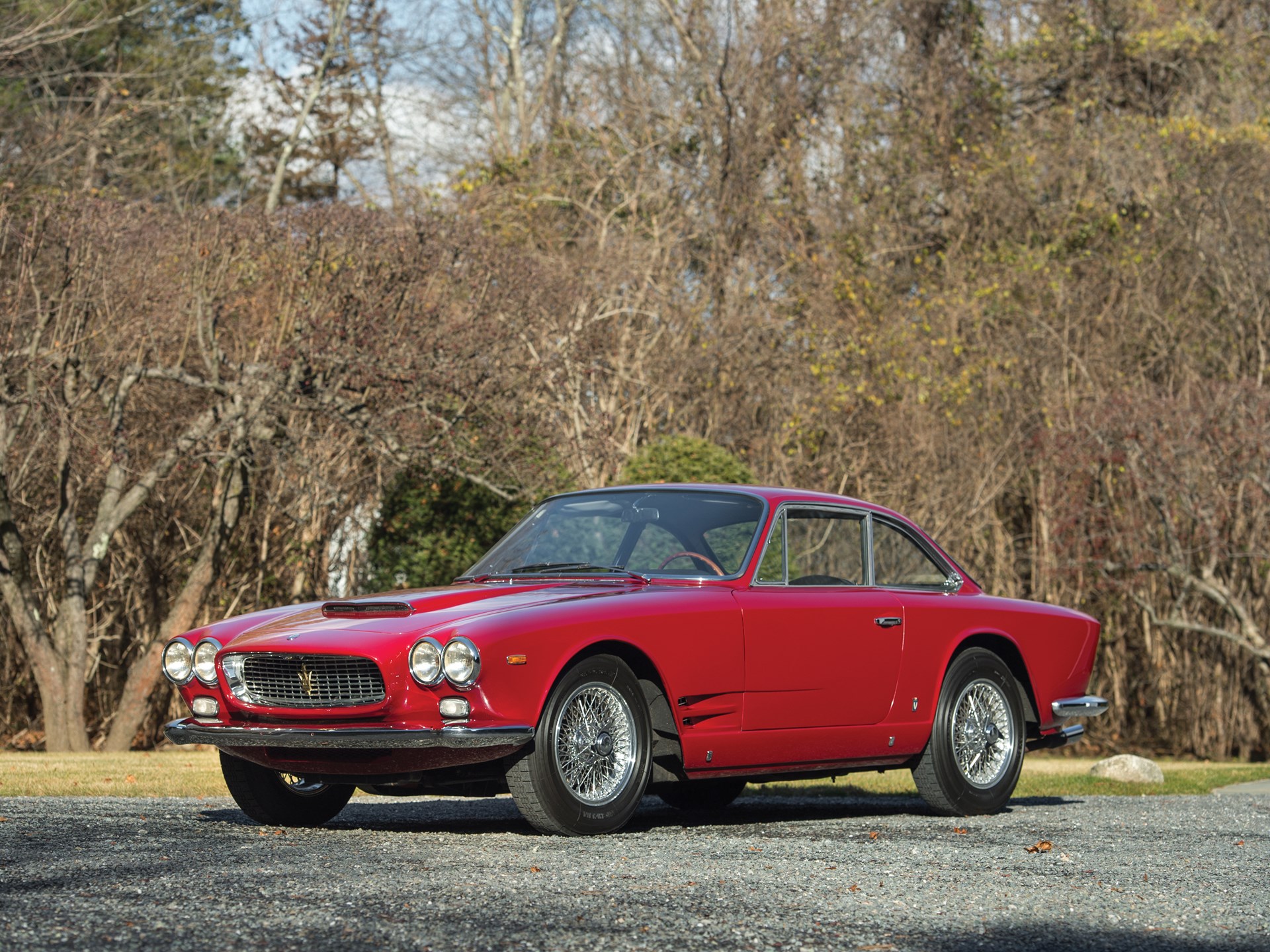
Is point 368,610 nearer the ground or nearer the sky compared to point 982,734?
nearer the sky

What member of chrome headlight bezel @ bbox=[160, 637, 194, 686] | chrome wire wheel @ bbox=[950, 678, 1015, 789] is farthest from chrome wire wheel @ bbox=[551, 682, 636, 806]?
chrome wire wheel @ bbox=[950, 678, 1015, 789]

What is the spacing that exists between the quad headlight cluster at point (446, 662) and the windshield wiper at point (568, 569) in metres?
1.38

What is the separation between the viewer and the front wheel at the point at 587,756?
614 cm

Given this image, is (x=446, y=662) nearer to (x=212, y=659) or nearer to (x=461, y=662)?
(x=461, y=662)

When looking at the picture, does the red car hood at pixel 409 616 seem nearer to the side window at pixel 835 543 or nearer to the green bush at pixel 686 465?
the side window at pixel 835 543

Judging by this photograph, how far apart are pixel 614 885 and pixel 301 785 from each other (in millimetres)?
2558

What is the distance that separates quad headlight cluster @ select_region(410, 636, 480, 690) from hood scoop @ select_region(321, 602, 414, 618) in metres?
0.39

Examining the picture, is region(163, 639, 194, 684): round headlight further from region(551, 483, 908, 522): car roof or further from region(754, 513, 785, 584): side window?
region(754, 513, 785, 584): side window

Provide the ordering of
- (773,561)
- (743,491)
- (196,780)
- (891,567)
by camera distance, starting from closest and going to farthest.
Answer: (773,561), (743,491), (891,567), (196,780)

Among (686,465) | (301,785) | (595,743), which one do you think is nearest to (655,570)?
(595,743)

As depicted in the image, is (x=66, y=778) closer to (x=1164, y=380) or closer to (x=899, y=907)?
(x=899, y=907)

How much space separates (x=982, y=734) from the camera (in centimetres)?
836

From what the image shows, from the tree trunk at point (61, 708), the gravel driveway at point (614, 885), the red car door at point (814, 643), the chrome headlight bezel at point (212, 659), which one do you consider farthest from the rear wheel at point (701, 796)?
the tree trunk at point (61, 708)

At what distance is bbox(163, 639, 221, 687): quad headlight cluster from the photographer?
667 centimetres
